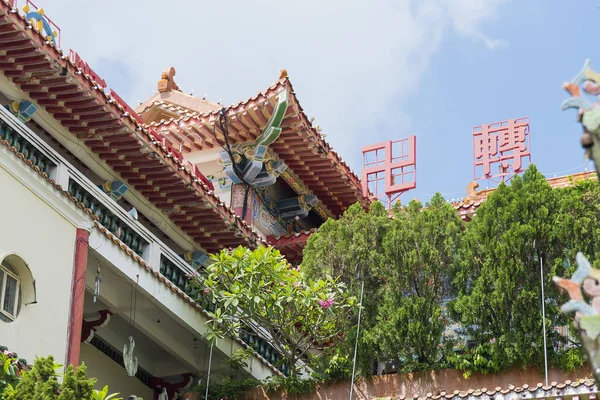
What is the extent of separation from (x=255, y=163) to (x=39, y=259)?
8.03 meters

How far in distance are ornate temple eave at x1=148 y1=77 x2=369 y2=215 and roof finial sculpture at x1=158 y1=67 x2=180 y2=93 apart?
1.92 metres

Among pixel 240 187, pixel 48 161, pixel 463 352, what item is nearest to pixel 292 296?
pixel 463 352

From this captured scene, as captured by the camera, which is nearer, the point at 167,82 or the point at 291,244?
the point at 291,244

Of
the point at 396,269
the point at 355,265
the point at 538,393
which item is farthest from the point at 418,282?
the point at 538,393

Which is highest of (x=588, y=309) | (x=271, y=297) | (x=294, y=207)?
(x=294, y=207)

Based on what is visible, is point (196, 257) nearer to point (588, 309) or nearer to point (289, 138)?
point (289, 138)

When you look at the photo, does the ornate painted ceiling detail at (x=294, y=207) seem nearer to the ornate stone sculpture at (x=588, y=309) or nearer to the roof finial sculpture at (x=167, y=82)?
the roof finial sculpture at (x=167, y=82)

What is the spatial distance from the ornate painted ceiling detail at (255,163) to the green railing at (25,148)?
22.1ft

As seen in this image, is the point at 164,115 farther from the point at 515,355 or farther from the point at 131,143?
the point at 515,355

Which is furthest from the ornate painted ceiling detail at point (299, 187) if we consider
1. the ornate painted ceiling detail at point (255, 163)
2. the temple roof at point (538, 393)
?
the temple roof at point (538, 393)

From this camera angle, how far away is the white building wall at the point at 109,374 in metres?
21.6

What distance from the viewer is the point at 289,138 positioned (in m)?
26.2

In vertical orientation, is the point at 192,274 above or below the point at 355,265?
below

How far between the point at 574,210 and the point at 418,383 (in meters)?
3.43
